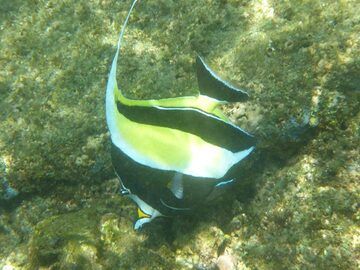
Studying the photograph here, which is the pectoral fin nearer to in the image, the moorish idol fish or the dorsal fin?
the moorish idol fish

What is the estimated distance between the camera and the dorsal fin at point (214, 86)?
1593mm

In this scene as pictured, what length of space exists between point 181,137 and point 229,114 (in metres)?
0.51

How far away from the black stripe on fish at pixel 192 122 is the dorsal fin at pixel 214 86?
0.10m

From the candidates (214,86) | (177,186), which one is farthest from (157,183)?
(214,86)

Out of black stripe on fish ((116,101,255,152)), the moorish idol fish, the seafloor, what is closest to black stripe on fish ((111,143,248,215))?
the moorish idol fish

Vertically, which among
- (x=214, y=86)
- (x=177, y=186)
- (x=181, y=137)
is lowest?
(x=177, y=186)

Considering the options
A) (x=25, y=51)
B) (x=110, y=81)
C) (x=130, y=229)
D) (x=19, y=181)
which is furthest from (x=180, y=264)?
(x=25, y=51)

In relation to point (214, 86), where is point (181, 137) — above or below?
below

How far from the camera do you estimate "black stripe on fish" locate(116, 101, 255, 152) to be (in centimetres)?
161

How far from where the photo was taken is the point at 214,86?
161cm

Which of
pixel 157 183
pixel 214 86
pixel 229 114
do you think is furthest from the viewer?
pixel 229 114

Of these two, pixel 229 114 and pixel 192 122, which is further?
pixel 229 114

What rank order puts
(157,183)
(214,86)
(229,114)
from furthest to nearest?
(229,114) → (157,183) → (214,86)

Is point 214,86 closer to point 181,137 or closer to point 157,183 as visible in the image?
point 181,137
